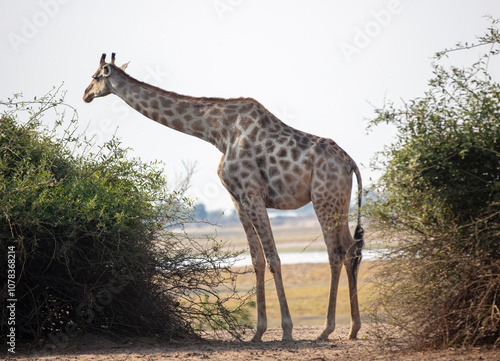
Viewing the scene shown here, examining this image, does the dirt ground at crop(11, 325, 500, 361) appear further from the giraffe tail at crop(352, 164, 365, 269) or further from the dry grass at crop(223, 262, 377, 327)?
the dry grass at crop(223, 262, 377, 327)

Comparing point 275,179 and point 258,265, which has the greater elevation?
point 275,179

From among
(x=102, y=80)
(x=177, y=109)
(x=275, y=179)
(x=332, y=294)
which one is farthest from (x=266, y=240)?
(x=102, y=80)

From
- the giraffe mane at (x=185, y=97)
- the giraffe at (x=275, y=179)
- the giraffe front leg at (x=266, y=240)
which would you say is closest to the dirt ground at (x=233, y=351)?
the giraffe front leg at (x=266, y=240)

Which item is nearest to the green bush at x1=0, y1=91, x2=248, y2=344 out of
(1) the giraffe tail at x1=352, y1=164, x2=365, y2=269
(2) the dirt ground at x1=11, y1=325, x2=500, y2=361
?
(2) the dirt ground at x1=11, y1=325, x2=500, y2=361

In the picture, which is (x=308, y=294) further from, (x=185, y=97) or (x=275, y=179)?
(x=275, y=179)

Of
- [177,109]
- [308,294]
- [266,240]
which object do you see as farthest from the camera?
[308,294]

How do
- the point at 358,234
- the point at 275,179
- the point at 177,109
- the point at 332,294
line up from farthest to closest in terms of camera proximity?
the point at 177,109, the point at 275,179, the point at 358,234, the point at 332,294

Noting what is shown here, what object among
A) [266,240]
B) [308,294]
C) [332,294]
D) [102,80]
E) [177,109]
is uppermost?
[102,80]

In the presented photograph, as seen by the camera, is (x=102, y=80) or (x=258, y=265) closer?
(x=258, y=265)

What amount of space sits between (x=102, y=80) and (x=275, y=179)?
3534mm

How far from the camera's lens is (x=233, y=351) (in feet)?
26.2

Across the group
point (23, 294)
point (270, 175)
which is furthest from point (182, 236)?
point (23, 294)

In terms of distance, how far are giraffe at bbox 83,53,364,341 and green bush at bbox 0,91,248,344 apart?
759mm

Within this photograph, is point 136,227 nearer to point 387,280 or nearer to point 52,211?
point 52,211
